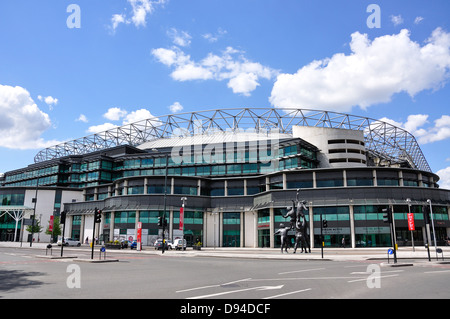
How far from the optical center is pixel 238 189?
77438 mm

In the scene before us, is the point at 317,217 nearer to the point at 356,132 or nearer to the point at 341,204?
the point at 341,204

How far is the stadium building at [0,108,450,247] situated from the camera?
60000 mm

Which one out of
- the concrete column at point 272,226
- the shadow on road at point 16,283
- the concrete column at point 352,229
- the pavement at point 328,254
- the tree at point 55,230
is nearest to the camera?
the shadow on road at point 16,283

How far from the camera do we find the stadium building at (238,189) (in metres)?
60.0

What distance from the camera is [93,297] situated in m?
11.1

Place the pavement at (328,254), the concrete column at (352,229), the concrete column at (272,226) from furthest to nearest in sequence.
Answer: the concrete column at (272,226) → the concrete column at (352,229) → the pavement at (328,254)

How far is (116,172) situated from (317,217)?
62.9 meters

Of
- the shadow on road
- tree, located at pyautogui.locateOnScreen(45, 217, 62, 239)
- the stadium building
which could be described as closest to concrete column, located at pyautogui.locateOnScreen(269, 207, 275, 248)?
the stadium building

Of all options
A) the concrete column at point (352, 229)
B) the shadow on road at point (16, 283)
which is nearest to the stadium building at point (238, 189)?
the concrete column at point (352, 229)

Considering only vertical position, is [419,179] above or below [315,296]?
above

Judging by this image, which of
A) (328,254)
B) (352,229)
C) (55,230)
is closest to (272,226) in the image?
A: (352,229)

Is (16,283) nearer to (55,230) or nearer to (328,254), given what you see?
A: (328,254)

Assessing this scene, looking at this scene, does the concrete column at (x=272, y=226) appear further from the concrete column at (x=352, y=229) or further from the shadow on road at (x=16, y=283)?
the shadow on road at (x=16, y=283)
